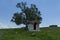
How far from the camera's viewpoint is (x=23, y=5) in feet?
230

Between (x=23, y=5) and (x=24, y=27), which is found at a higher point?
(x=23, y=5)

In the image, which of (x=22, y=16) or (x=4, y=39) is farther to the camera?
(x=22, y=16)

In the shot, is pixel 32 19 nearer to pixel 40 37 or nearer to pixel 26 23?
pixel 26 23

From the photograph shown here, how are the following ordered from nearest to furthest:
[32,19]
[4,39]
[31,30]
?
[4,39] < [31,30] < [32,19]

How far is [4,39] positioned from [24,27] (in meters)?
21.9

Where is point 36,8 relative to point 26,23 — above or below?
above

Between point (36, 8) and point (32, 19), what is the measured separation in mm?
4759

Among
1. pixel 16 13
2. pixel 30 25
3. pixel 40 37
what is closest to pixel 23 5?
pixel 16 13

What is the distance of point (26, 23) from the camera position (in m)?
66.3

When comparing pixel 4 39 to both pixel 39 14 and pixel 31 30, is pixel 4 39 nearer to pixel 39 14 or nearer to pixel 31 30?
pixel 31 30

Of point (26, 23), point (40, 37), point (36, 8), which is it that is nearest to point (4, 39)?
point (40, 37)

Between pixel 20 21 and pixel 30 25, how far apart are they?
4.74 m

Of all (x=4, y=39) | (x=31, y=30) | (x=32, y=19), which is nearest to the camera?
(x=4, y=39)

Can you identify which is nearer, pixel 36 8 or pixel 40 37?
pixel 40 37
